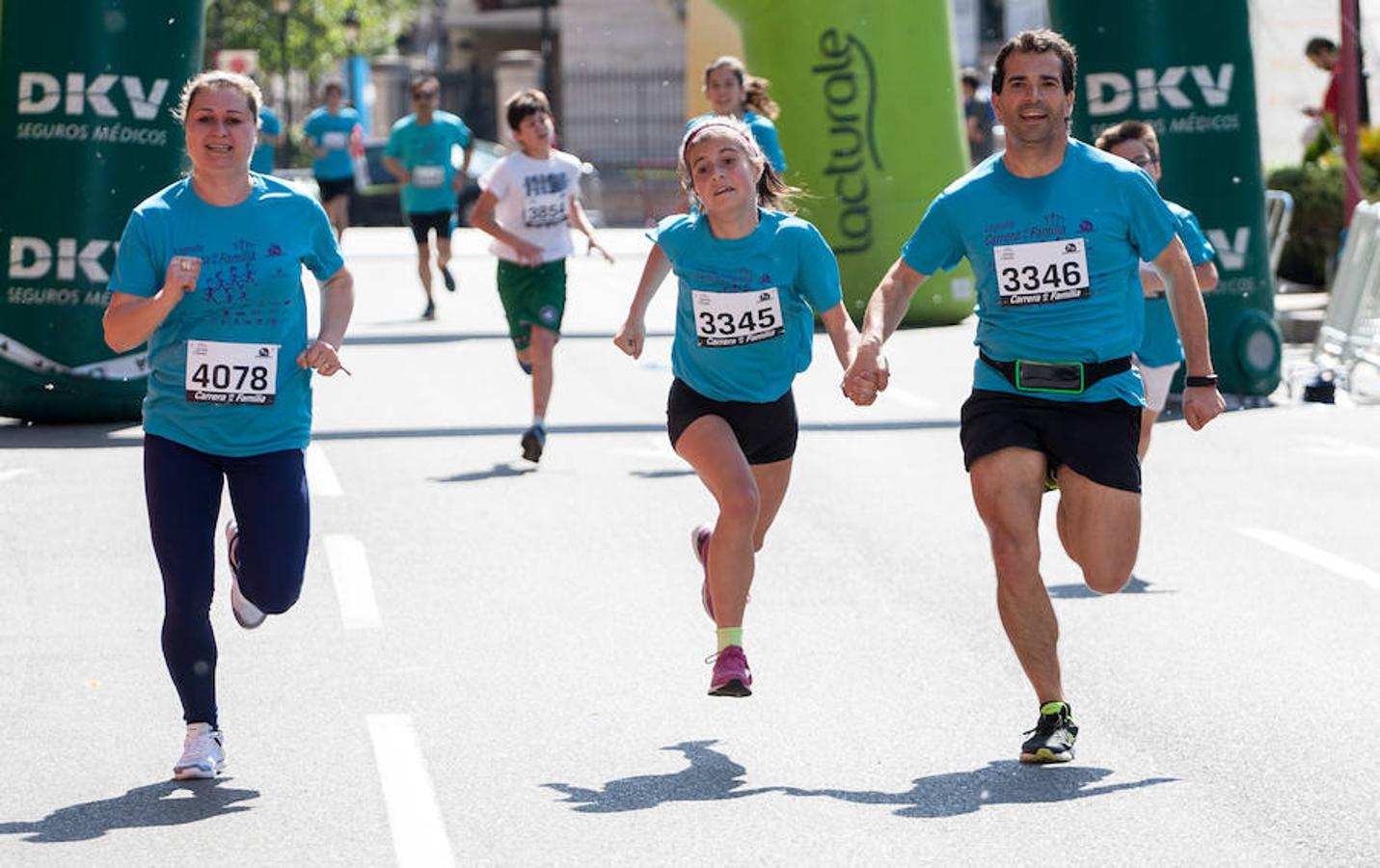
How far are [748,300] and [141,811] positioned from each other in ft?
7.31

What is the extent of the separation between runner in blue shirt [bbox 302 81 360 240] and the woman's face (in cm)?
2012

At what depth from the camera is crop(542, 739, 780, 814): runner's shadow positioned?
6277mm

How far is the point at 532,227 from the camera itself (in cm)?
1351

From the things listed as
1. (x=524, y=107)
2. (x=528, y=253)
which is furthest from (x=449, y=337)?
(x=528, y=253)

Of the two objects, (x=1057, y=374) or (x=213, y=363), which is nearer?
(x=213, y=363)

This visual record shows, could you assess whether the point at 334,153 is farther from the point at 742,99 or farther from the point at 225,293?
the point at 225,293

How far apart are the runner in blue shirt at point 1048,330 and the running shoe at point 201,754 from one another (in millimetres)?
1810

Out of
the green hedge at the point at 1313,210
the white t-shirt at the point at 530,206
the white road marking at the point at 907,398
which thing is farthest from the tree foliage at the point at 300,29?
the white t-shirt at the point at 530,206

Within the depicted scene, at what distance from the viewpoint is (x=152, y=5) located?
14383 mm

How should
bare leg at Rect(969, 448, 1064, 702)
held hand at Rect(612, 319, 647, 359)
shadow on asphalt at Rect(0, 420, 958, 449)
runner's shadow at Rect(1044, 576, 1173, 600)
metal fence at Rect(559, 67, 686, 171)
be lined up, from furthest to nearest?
1. metal fence at Rect(559, 67, 686, 171)
2. shadow on asphalt at Rect(0, 420, 958, 449)
3. runner's shadow at Rect(1044, 576, 1173, 600)
4. held hand at Rect(612, 319, 647, 359)
5. bare leg at Rect(969, 448, 1064, 702)

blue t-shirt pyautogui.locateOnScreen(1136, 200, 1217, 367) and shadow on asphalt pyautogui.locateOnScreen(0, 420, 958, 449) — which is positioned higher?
blue t-shirt pyautogui.locateOnScreen(1136, 200, 1217, 367)

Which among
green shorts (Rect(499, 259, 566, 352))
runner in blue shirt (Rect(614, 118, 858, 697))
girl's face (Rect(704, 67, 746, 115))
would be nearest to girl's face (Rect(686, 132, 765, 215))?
runner in blue shirt (Rect(614, 118, 858, 697))

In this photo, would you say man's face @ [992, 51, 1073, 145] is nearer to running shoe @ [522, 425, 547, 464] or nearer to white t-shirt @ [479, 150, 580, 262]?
running shoe @ [522, 425, 547, 464]

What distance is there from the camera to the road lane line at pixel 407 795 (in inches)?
229
